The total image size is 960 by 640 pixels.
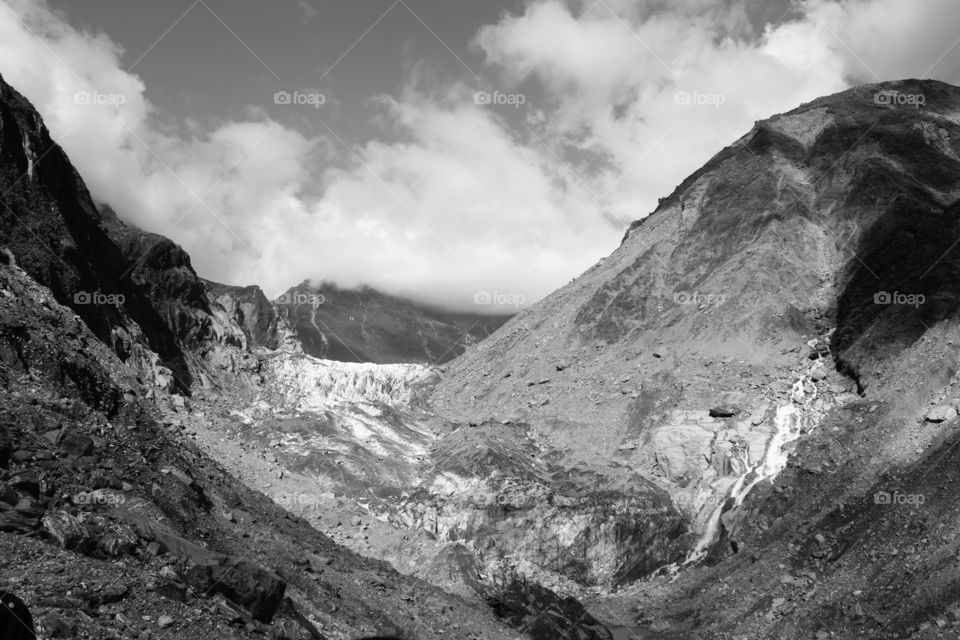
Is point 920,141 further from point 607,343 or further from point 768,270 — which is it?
point 607,343

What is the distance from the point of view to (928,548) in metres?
24.6

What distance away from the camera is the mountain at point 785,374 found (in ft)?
91.1

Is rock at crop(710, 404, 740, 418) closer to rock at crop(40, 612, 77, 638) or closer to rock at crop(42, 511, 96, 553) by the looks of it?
rock at crop(42, 511, 96, 553)

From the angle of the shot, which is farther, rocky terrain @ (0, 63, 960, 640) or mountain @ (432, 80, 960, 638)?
mountain @ (432, 80, 960, 638)

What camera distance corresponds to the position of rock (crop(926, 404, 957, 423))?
3178 cm

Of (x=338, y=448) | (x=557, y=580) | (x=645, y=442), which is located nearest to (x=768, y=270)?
(x=645, y=442)

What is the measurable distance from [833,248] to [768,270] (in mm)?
7675

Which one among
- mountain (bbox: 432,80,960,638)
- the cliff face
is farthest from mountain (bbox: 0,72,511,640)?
mountain (bbox: 432,80,960,638)

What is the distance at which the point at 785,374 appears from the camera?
48.5 m

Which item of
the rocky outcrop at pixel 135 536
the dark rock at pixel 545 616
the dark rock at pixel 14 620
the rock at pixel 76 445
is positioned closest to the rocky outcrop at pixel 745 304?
the dark rock at pixel 545 616

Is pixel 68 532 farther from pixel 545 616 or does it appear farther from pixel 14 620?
pixel 545 616

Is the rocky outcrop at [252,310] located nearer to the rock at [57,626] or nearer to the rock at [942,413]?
the rock at [942,413]

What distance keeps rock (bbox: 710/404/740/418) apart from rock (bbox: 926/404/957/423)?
13.2m

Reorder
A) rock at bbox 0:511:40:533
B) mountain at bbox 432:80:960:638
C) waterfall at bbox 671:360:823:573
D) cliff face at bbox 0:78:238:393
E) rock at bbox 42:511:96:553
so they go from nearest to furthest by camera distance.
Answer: rock at bbox 0:511:40:533, rock at bbox 42:511:96:553, mountain at bbox 432:80:960:638, cliff face at bbox 0:78:238:393, waterfall at bbox 671:360:823:573
